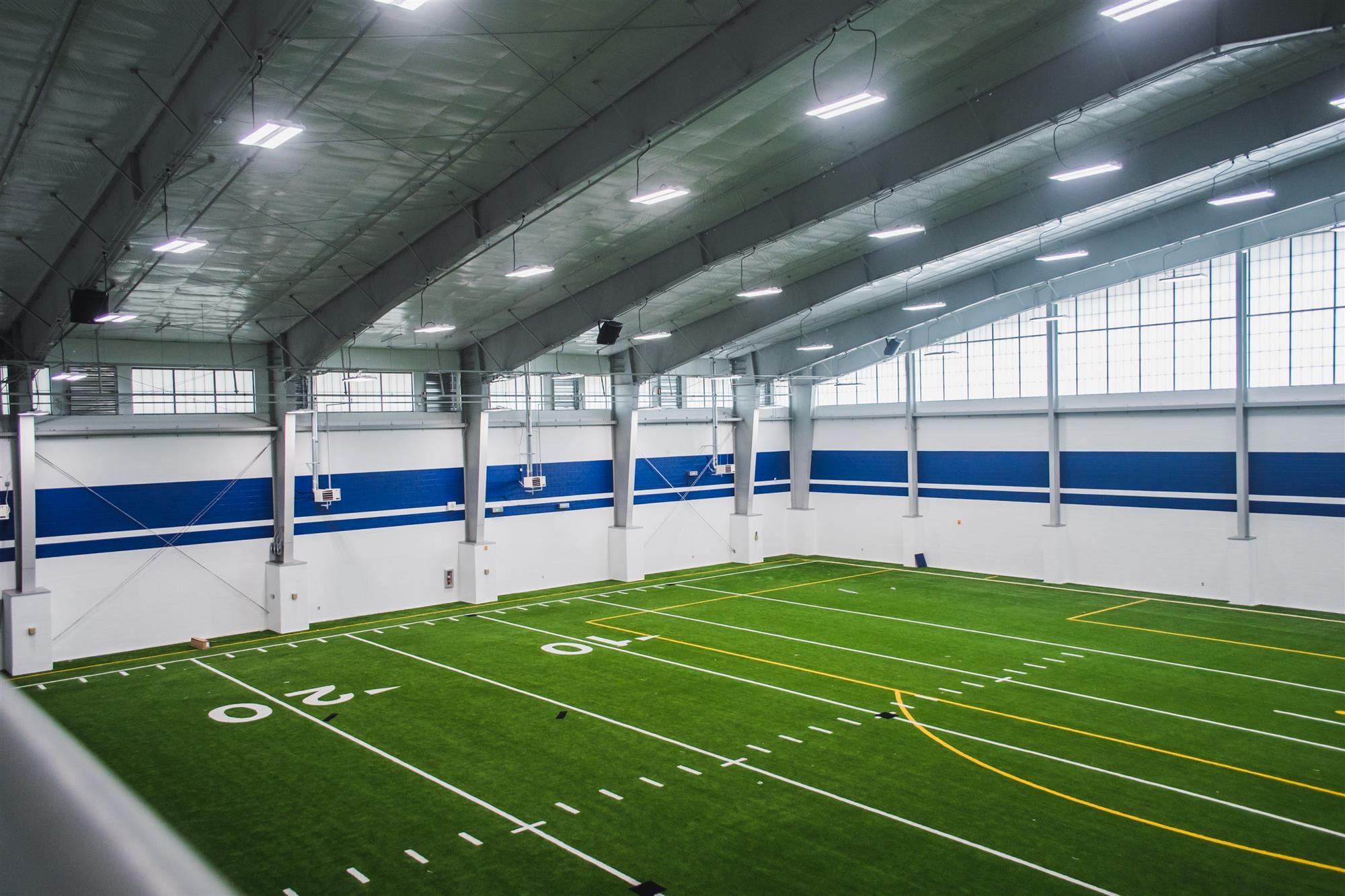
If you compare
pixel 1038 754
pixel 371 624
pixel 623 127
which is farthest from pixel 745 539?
pixel 623 127

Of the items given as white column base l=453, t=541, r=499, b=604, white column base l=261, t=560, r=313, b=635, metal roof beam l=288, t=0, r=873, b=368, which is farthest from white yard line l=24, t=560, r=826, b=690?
metal roof beam l=288, t=0, r=873, b=368

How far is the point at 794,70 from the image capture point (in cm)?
1609

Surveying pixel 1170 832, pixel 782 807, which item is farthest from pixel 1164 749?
pixel 782 807

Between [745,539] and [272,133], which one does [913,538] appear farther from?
[272,133]

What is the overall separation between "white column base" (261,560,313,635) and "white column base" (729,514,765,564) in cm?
1730

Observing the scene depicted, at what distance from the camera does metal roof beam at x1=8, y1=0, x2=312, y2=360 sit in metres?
12.4

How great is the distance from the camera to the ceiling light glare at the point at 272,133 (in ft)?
40.6

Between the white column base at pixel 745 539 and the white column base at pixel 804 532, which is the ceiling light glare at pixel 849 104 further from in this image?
the white column base at pixel 804 532

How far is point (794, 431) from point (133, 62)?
102 ft

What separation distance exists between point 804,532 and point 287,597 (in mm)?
21319

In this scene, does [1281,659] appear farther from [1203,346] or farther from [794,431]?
[794,431]

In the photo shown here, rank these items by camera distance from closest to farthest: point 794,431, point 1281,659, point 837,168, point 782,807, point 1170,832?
point 1170,832 < point 782,807 < point 837,168 < point 1281,659 < point 794,431

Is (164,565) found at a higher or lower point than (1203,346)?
lower

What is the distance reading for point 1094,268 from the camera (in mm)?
30453
